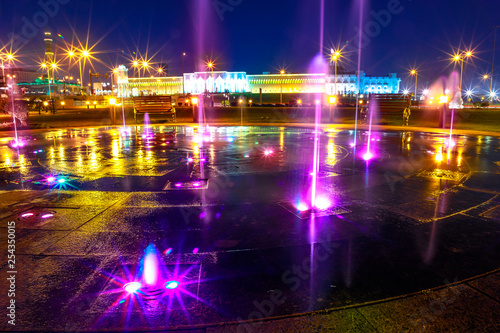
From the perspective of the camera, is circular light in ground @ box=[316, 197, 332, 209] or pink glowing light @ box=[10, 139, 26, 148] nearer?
circular light in ground @ box=[316, 197, 332, 209]

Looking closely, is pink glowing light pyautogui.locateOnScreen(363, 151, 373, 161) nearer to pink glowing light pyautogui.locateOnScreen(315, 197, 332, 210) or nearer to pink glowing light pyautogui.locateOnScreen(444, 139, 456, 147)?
pink glowing light pyautogui.locateOnScreen(444, 139, 456, 147)

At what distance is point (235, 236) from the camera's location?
4.74 meters

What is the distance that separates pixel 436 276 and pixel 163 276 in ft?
9.26

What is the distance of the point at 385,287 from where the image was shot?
137 inches

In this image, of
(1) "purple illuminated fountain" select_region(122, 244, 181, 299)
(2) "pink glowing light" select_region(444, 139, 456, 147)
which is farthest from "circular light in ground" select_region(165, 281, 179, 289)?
(2) "pink glowing light" select_region(444, 139, 456, 147)

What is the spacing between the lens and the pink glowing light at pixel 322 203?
603 cm

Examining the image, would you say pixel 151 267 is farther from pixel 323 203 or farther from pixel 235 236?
pixel 323 203

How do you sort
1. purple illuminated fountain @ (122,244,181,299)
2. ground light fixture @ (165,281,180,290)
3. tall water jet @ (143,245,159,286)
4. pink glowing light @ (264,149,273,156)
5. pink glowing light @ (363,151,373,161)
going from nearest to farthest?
1. purple illuminated fountain @ (122,244,181,299)
2. ground light fixture @ (165,281,180,290)
3. tall water jet @ (143,245,159,286)
4. pink glowing light @ (363,151,373,161)
5. pink glowing light @ (264,149,273,156)

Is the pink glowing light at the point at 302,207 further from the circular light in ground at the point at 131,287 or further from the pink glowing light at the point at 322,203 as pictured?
the circular light in ground at the point at 131,287

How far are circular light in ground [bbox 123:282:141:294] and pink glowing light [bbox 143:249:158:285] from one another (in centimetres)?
11

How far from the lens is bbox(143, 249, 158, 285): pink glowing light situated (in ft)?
12.0

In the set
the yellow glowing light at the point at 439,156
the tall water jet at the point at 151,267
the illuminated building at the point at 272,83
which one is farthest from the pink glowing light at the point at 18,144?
the illuminated building at the point at 272,83

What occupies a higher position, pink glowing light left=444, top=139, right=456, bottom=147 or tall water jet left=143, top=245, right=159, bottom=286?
pink glowing light left=444, top=139, right=456, bottom=147

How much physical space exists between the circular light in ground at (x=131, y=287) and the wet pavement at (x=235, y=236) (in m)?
0.07
